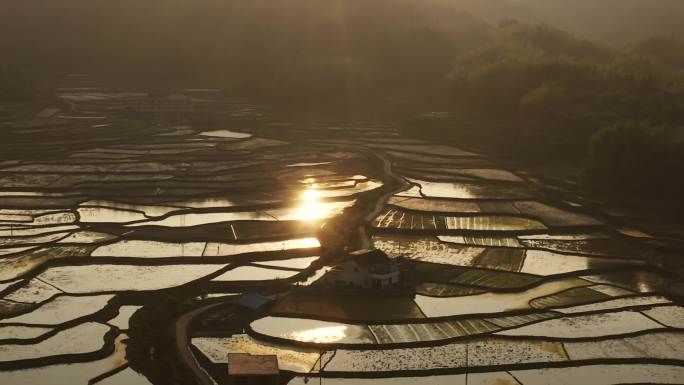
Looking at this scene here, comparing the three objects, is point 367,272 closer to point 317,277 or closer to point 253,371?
point 317,277

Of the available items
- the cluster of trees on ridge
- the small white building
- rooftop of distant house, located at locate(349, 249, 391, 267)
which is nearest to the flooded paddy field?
the small white building

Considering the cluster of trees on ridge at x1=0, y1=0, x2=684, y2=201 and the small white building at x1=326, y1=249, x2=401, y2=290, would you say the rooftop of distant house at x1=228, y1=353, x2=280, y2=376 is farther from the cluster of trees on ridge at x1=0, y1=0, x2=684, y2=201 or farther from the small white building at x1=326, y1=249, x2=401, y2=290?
the cluster of trees on ridge at x1=0, y1=0, x2=684, y2=201

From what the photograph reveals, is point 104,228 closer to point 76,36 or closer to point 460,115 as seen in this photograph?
point 460,115

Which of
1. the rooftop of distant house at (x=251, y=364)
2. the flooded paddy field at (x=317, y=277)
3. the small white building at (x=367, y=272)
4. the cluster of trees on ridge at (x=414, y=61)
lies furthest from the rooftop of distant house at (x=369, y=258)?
the cluster of trees on ridge at (x=414, y=61)

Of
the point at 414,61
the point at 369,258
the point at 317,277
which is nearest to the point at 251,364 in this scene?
the point at 369,258

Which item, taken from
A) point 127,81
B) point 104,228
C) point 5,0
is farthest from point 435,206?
point 5,0

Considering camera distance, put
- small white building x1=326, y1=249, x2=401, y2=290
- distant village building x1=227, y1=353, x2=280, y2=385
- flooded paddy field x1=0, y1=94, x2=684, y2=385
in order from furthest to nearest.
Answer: small white building x1=326, y1=249, x2=401, y2=290 < flooded paddy field x1=0, y1=94, x2=684, y2=385 < distant village building x1=227, y1=353, x2=280, y2=385
